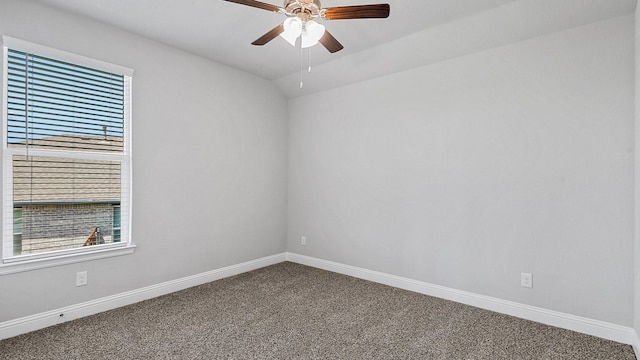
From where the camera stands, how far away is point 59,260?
8.54ft

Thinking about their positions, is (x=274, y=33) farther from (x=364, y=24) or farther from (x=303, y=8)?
(x=364, y=24)

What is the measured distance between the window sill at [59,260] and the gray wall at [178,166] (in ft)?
0.15

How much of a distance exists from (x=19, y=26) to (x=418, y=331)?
3814 mm

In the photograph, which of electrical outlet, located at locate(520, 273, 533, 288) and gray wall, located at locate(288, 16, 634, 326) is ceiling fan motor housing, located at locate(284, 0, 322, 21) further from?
electrical outlet, located at locate(520, 273, 533, 288)

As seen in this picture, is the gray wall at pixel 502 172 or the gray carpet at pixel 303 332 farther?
the gray wall at pixel 502 172

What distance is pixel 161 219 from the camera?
3.25m

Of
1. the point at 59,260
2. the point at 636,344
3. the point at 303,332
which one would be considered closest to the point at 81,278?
the point at 59,260

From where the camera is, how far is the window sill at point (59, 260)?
7.80 feet

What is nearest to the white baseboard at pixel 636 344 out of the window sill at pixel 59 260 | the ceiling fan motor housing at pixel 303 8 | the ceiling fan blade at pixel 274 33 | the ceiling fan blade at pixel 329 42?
the ceiling fan blade at pixel 329 42

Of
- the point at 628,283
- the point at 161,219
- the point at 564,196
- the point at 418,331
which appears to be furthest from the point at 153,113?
the point at 628,283

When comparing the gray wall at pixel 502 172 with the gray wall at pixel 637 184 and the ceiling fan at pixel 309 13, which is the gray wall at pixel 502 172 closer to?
the gray wall at pixel 637 184

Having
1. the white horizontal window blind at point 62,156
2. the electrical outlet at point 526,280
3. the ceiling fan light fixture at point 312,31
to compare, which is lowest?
the electrical outlet at point 526,280

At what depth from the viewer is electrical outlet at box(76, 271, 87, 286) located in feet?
8.88

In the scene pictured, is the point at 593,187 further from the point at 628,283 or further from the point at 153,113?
the point at 153,113
